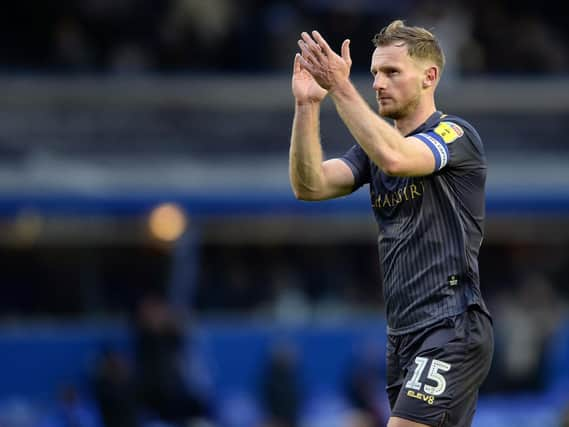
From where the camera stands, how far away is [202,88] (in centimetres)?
1956

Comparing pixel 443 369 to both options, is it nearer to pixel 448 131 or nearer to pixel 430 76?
pixel 448 131

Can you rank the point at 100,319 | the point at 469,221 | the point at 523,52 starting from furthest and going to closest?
the point at 523,52 → the point at 100,319 → the point at 469,221

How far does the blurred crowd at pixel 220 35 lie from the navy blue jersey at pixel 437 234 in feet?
43.5

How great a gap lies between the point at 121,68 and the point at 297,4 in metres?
3.29

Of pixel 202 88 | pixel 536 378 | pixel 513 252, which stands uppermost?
pixel 202 88

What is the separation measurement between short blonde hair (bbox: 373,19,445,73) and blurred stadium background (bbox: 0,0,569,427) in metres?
10.2

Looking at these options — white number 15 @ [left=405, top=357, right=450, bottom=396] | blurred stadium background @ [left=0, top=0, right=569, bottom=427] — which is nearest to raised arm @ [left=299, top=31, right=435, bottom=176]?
white number 15 @ [left=405, top=357, right=450, bottom=396]

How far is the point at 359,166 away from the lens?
6.81 metres

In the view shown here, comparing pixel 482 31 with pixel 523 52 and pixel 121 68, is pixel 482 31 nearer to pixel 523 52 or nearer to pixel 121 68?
pixel 523 52

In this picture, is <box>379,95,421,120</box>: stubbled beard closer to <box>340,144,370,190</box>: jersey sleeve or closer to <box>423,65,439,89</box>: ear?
<box>423,65,439,89</box>: ear

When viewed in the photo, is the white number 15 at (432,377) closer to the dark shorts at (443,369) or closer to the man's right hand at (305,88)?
the dark shorts at (443,369)

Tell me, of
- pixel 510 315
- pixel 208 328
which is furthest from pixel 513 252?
pixel 208 328

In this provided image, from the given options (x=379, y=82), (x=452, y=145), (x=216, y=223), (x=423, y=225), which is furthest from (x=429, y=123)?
(x=216, y=223)

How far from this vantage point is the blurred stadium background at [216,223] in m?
17.8
